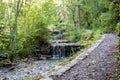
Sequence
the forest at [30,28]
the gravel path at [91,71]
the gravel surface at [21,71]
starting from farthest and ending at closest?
the forest at [30,28]
the gravel surface at [21,71]
the gravel path at [91,71]

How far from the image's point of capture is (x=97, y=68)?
756cm

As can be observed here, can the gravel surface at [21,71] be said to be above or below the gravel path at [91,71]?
below

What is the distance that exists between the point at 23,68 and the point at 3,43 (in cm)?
256

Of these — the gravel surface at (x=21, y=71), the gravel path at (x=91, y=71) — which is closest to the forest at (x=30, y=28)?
the gravel surface at (x=21, y=71)

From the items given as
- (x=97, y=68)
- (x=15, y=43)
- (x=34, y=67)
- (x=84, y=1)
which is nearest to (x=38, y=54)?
(x=15, y=43)

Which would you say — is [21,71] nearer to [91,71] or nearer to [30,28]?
[91,71]

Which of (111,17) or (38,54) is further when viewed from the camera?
(111,17)

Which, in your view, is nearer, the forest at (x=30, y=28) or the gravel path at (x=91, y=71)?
the gravel path at (x=91, y=71)

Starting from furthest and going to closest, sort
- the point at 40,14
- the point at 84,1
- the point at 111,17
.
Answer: the point at 84,1 < the point at 111,17 < the point at 40,14

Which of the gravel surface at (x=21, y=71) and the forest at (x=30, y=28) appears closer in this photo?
the gravel surface at (x=21, y=71)

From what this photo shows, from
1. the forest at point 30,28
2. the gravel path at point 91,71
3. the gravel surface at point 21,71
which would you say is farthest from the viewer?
the forest at point 30,28

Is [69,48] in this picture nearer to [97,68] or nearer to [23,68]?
[23,68]

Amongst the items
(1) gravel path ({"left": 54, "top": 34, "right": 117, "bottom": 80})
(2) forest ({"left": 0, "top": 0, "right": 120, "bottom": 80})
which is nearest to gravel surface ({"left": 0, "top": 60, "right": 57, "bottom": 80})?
(2) forest ({"left": 0, "top": 0, "right": 120, "bottom": 80})

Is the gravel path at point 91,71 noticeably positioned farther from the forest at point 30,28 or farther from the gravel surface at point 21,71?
the gravel surface at point 21,71
